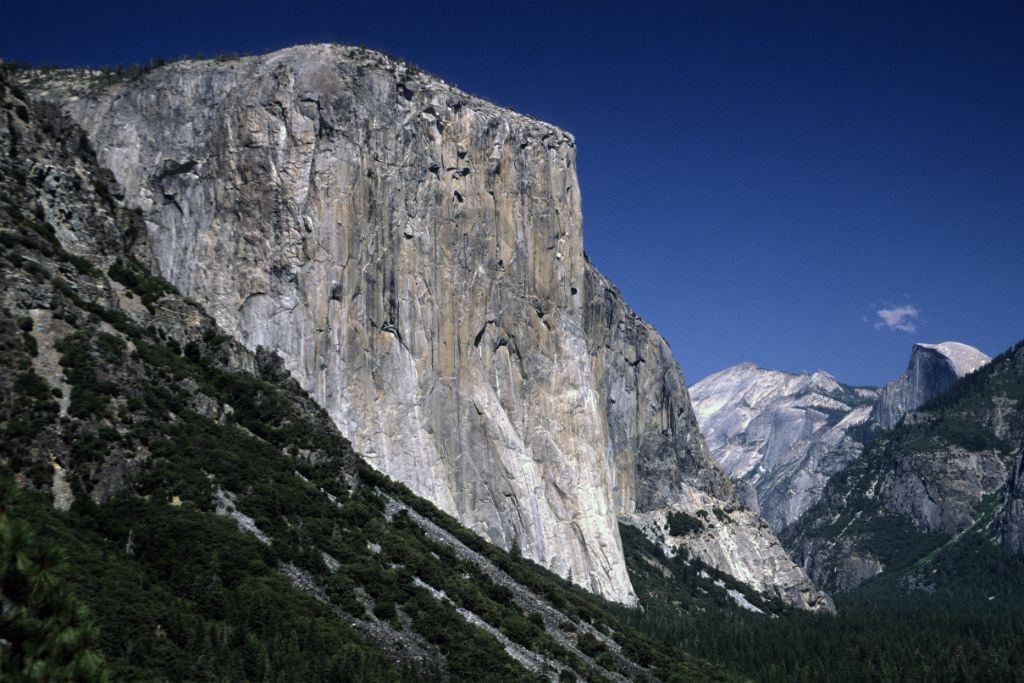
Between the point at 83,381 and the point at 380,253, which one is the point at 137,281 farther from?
the point at 380,253

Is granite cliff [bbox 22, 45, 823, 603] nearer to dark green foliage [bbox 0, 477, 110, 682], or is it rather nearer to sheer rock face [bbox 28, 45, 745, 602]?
sheer rock face [bbox 28, 45, 745, 602]

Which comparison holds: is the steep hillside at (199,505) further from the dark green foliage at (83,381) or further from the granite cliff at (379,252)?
the granite cliff at (379,252)

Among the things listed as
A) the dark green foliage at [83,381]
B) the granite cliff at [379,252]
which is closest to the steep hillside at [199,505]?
the dark green foliage at [83,381]

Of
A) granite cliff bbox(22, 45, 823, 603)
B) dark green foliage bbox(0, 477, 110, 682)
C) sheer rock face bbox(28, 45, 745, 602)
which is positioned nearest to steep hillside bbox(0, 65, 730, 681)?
sheer rock face bbox(28, 45, 745, 602)

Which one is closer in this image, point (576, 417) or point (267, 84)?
point (267, 84)


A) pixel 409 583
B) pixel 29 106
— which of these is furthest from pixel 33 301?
pixel 409 583

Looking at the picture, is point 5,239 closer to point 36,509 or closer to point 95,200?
A: point 95,200
